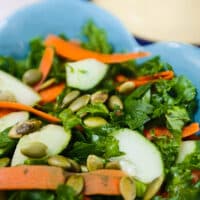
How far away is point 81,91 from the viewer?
4.45 feet

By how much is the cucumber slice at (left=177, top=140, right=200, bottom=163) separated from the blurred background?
0.52m

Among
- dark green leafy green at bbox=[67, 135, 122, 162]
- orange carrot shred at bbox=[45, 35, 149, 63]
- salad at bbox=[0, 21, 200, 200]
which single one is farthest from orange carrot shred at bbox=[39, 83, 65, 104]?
dark green leafy green at bbox=[67, 135, 122, 162]

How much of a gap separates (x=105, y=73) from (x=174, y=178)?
42cm

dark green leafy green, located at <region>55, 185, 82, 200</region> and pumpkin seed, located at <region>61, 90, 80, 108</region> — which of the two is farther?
pumpkin seed, located at <region>61, 90, 80, 108</region>

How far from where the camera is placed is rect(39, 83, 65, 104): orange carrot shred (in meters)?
1.38

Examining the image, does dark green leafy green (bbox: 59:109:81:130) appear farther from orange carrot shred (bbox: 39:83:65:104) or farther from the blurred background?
the blurred background

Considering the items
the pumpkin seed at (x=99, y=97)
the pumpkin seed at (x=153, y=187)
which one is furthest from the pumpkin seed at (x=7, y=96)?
the pumpkin seed at (x=153, y=187)

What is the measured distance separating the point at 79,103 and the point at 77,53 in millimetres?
267

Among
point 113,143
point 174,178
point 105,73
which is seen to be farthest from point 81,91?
point 174,178

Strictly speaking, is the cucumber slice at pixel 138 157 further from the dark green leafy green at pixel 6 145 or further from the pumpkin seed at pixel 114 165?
the dark green leafy green at pixel 6 145

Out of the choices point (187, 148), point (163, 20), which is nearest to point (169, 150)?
point (187, 148)

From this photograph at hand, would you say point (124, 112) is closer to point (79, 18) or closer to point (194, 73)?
point (194, 73)

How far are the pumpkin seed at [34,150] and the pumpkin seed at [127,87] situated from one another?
31cm

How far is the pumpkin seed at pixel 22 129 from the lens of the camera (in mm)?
1181
